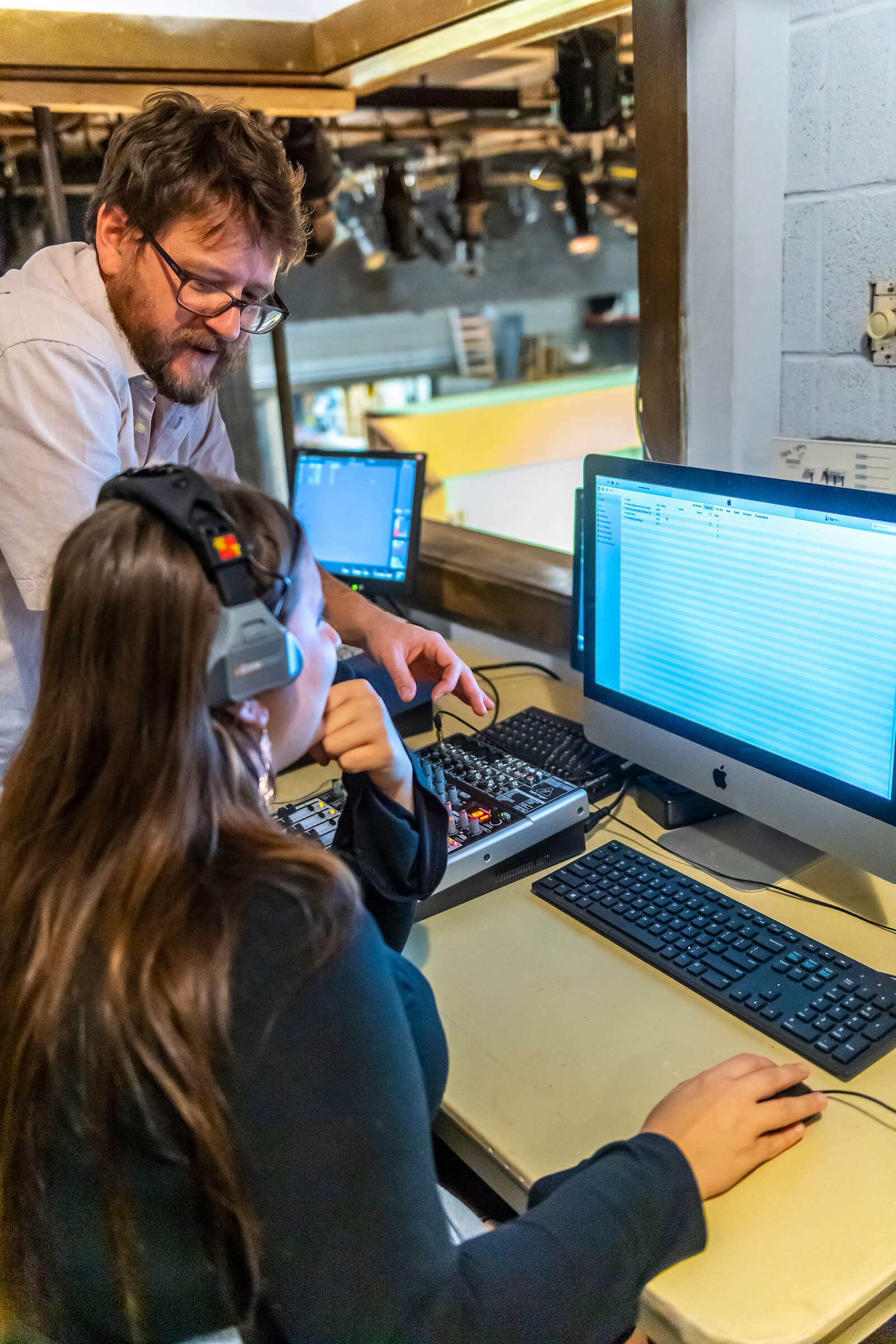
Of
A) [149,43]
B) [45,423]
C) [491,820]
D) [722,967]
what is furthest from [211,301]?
[722,967]

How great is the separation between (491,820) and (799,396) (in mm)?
744

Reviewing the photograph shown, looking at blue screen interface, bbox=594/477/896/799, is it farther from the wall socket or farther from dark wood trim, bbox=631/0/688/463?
dark wood trim, bbox=631/0/688/463

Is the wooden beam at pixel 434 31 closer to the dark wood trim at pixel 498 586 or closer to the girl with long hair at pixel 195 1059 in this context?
Result: the dark wood trim at pixel 498 586

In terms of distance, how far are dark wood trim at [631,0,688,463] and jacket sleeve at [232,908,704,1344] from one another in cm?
113

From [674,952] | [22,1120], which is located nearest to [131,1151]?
[22,1120]

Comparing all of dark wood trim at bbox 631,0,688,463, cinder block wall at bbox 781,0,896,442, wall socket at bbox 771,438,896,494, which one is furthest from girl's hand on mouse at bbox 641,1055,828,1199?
dark wood trim at bbox 631,0,688,463

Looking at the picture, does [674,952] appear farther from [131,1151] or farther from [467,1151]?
[131,1151]

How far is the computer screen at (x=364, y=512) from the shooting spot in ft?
6.59

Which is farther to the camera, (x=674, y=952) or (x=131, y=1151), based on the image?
(x=674, y=952)

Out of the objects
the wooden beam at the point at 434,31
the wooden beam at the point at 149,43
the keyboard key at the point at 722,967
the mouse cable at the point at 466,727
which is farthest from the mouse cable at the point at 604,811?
the wooden beam at the point at 149,43

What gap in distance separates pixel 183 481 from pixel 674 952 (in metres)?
0.68

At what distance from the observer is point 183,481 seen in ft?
2.20

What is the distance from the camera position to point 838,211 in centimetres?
134

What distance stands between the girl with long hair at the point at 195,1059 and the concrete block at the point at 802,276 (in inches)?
39.3
